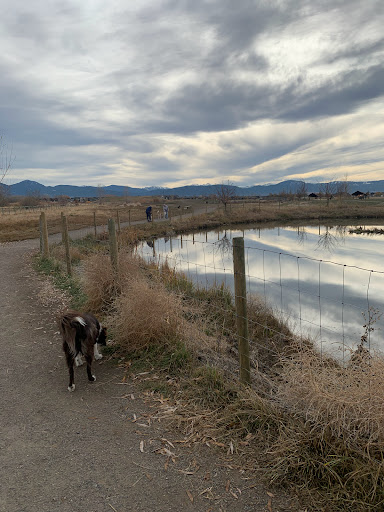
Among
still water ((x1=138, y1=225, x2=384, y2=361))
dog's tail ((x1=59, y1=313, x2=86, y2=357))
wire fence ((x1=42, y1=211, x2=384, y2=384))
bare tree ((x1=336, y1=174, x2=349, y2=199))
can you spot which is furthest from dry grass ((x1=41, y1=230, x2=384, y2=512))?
bare tree ((x1=336, y1=174, x2=349, y2=199))

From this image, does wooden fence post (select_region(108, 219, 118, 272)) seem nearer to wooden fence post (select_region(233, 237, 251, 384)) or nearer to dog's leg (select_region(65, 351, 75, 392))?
dog's leg (select_region(65, 351, 75, 392))

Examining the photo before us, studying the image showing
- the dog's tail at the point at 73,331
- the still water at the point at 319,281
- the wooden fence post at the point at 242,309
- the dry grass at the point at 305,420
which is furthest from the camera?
the still water at the point at 319,281

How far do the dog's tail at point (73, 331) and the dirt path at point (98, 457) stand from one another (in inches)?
20.7

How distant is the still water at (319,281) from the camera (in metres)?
6.74

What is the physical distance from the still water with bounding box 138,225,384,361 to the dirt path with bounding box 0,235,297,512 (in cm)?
160

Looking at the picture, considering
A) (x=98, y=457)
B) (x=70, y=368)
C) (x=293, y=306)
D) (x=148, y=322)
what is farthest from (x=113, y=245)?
(x=293, y=306)

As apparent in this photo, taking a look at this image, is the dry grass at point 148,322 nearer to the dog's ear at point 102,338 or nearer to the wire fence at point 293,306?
the dog's ear at point 102,338

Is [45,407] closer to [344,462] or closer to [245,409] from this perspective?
[245,409]

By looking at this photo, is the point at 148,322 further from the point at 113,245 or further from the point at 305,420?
the point at 305,420

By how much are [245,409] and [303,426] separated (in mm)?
652

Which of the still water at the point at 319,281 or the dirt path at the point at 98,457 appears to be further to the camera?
the still water at the point at 319,281

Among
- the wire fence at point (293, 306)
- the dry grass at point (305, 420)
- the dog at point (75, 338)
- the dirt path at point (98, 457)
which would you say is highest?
Answer: the dog at point (75, 338)

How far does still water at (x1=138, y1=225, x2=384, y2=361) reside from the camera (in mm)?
6739

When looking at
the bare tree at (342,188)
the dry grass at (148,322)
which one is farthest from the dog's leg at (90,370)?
the bare tree at (342,188)
